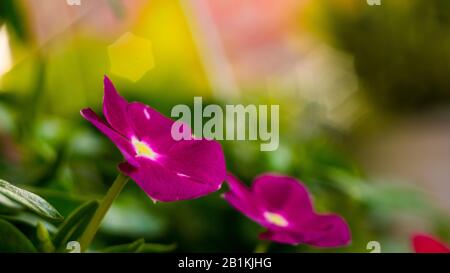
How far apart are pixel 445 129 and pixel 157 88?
0.48 metres

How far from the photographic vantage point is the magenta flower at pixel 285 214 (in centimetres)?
21

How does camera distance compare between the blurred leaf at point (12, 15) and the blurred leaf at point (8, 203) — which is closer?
the blurred leaf at point (8, 203)

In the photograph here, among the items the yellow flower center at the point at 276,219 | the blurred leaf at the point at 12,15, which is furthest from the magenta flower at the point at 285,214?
the blurred leaf at the point at 12,15

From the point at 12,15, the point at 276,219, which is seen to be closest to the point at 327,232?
the point at 276,219

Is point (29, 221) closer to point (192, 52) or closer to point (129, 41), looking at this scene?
point (129, 41)

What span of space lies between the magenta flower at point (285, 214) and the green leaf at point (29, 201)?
6 centimetres

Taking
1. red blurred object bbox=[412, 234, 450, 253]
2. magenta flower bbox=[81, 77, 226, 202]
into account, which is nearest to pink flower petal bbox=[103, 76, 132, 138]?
magenta flower bbox=[81, 77, 226, 202]

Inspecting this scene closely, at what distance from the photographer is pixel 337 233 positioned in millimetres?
212

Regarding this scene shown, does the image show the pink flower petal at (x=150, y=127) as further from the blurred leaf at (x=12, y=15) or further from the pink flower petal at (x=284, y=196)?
the blurred leaf at (x=12, y=15)

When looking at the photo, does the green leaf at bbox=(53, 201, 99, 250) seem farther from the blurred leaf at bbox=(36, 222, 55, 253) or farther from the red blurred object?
the red blurred object

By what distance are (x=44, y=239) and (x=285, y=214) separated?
0.08 metres

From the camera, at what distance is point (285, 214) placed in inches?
8.9

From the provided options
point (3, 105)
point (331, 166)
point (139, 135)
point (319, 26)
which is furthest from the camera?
point (319, 26)
